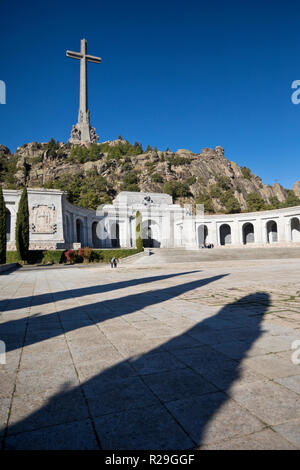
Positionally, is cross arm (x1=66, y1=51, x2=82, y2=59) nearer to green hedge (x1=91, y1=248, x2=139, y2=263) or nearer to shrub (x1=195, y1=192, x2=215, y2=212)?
shrub (x1=195, y1=192, x2=215, y2=212)

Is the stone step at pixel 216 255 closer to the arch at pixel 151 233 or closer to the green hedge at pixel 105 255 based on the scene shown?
the green hedge at pixel 105 255

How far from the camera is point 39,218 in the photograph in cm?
3344

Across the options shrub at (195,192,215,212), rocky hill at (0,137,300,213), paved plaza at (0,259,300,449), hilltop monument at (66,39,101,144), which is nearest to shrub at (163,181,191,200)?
rocky hill at (0,137,300,213)

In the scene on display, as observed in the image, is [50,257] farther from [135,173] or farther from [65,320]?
[135,173]

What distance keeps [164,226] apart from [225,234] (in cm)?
1205

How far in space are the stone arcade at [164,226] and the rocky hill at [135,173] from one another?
89.7 feet

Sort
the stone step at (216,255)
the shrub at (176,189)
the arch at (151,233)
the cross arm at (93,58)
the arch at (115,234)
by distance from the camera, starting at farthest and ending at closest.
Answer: the cross arm at (93,58), the shrub at (176,189), the arch at (151,233), the arch at (115,234), the stone step at (216,255)

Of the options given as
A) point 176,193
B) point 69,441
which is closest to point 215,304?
point 69,441

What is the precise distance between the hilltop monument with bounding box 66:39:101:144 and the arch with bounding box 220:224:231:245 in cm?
7133

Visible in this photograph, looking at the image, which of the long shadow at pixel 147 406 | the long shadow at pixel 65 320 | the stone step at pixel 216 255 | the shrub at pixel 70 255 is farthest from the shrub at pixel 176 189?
the long shadow at pixel 147 406

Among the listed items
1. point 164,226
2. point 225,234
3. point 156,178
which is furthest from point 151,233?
point 156,178

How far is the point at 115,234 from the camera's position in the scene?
47.9 meters

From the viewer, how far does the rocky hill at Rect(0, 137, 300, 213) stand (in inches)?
3418

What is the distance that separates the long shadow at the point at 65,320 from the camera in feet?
14.8
